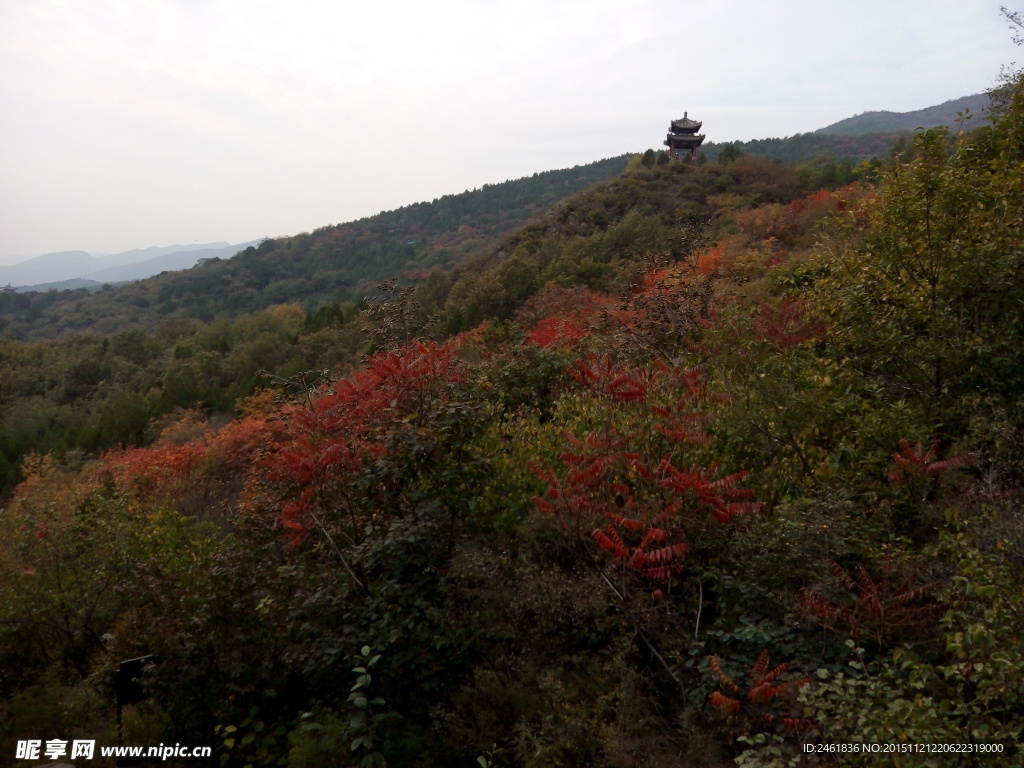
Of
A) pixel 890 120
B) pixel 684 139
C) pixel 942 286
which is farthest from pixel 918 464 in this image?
pixel 890 120

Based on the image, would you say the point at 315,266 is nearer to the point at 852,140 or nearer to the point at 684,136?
the point at 684,136

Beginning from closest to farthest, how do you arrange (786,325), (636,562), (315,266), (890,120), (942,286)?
(636,562), (942,286), (786,325), (315,266), (890,120)

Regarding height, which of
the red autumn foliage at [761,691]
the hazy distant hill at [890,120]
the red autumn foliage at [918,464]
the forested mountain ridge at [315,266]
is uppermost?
the hazy distant hill at [890,120]

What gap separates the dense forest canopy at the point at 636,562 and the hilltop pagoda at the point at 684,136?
43897 millimetres

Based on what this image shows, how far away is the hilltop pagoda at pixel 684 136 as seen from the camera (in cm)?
4616

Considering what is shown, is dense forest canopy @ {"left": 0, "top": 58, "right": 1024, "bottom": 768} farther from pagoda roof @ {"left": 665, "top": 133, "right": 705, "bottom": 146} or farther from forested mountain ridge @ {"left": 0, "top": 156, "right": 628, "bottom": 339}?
forested mountain ridge @ {"left": 0, "top": 156, "right": 628, "bottom": 339}

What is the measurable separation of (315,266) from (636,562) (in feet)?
273

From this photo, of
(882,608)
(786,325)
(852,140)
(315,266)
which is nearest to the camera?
(882,608)

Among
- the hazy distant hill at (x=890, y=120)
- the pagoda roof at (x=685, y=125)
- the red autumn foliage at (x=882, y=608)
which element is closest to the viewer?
the red autumn foliage at (x=882, y=608)

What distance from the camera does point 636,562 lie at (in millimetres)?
3783

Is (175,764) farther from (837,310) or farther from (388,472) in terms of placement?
(837,310)

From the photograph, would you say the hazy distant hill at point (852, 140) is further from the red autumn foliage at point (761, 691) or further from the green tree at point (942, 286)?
the red autumn foliage at point (761, 691)

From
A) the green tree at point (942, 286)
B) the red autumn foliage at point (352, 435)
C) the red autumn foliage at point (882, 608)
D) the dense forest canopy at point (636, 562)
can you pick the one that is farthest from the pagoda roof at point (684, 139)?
the red autumn foliage at point (882, 608)

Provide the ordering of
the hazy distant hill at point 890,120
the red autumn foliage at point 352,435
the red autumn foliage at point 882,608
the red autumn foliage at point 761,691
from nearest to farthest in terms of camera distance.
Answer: the red autumn foliage at point 761,691 < the red autumn foliage at point 882,608 < the red autumn foliage at point 352,435 < the hazy distant hill at point 890,120
